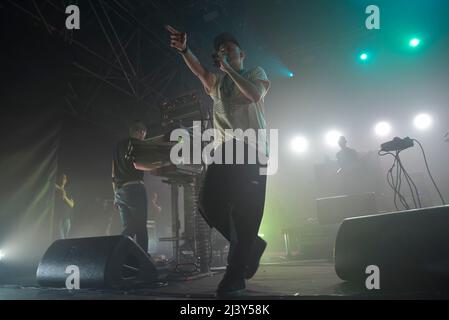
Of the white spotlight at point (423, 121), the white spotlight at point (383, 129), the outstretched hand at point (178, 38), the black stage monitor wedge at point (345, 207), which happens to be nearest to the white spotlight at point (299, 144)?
the white spotlight at point (383, 129)

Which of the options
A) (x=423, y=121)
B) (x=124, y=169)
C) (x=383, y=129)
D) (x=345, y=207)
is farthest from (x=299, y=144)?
(x=124, y=169)

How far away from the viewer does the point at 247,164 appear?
2.09 metres

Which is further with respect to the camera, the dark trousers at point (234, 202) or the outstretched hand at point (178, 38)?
the outstretched hand at point (178, 38)

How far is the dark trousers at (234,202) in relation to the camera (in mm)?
2029

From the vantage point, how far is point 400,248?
1.99 m

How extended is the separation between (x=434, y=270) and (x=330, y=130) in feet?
34.7

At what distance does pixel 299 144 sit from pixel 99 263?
10.6 metres

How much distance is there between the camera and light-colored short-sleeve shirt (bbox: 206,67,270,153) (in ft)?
7.06

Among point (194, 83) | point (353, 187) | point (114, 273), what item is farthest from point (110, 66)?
point (353, 187)

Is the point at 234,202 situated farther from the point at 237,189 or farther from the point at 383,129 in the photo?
the point at 383,129

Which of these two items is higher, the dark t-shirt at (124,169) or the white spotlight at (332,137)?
the white spotlight at (332,137)

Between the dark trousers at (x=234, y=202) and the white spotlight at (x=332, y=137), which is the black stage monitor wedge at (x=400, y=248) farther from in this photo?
the white spotlight at (x=332, y=137)

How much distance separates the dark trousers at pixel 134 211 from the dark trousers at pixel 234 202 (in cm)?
196
